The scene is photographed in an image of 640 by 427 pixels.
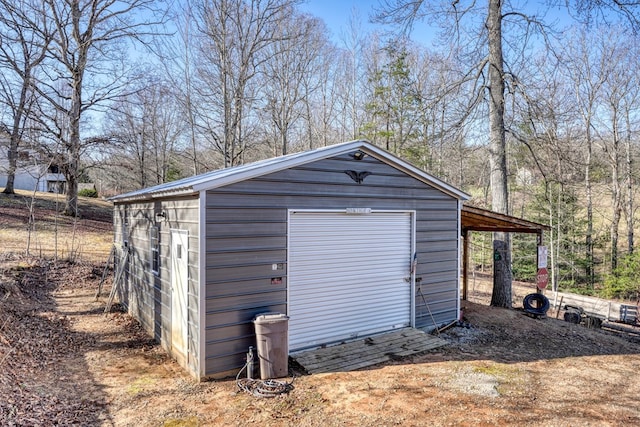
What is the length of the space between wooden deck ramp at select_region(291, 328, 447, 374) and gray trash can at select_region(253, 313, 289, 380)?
17.0 inches

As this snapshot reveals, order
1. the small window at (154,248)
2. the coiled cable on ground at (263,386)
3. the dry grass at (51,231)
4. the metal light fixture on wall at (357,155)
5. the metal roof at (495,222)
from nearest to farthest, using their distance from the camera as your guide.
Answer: the coiled cable on ground at (263,386)
the metal light fixture on wall at (357,155)
the small window at (154,248)
the metal roof at (495,222)
the dry grass at (51,231)

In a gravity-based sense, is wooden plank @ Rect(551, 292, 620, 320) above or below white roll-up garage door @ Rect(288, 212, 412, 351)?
below

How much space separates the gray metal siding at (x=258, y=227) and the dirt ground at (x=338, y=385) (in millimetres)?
731

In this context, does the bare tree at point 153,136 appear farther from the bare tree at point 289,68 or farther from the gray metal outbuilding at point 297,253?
the gray metal outbuilding at point 297,253

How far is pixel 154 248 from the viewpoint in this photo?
707 cm

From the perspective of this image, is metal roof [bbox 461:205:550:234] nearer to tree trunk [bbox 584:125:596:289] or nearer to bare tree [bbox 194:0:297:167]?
bare tree [bbox 194:0:297:167]

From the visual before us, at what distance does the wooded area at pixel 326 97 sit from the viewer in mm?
11363

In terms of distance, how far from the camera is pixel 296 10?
1794 cm

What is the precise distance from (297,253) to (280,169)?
1.29m

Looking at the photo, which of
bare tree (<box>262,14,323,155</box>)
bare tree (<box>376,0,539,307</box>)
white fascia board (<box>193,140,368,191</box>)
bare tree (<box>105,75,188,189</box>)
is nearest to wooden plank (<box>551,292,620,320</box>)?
bare tree (<box>376,0,539,307</box>)

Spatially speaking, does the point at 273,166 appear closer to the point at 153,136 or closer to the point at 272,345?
the point at 272,345

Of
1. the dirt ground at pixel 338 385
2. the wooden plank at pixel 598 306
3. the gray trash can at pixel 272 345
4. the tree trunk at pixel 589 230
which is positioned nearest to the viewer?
the dirt ground at pixel 338 385

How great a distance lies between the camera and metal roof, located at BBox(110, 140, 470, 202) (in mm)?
5122

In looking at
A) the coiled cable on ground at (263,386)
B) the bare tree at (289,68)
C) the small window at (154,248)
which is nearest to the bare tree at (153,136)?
the bare tree at (289,68)
